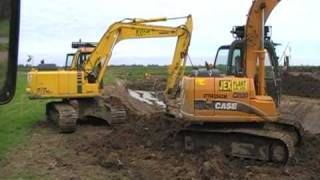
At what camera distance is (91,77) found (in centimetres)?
1789

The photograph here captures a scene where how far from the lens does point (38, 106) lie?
25031 mm

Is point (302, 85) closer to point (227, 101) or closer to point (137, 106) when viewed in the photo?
point (137, 106)

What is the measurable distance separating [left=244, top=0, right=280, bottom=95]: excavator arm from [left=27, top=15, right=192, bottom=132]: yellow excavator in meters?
5.71

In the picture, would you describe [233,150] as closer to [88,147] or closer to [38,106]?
[88,147]

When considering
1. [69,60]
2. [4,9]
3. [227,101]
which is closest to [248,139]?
[227,101]

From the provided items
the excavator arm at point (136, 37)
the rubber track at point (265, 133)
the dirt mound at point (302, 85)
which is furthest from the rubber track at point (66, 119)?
the dirt mound at point (302, 85)

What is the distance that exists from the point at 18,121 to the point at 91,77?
11.1 ft

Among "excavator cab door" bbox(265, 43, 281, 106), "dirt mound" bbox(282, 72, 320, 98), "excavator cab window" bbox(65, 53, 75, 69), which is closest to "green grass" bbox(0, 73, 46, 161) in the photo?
"excavator cab window" bbox(65, 53, 75, 69)

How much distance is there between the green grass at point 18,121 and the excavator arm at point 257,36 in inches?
214

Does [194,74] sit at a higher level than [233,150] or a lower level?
higher

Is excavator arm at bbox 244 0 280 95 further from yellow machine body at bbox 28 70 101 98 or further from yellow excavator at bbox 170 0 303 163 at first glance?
yellow machine body at bbox 28 70 101 98

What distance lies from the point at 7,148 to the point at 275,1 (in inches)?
273

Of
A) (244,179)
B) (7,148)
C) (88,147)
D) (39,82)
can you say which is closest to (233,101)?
(244,179)

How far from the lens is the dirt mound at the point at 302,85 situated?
1337 inches
